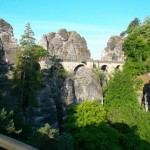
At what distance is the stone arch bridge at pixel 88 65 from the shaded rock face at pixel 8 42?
7500 mm

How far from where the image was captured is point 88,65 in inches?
2347

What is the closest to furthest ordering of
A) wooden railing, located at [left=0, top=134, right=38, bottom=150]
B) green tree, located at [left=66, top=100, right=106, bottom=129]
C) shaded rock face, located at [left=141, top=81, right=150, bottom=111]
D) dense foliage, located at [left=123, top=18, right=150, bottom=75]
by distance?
wooden railing, located at [left=0, top=134, right=38, bottom=150] < green tree, located at [left=66, top=100, right=106, bottom=129] < shaded rock face, located at [left=141, top=81, right=150, bottom=111] < dense foliage, located at [left=123, top=18, right=150, bottom=75]

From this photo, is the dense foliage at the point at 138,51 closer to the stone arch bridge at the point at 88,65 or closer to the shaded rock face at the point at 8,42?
the stone arch bridge at the point at 88,65

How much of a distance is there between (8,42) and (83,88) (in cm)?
1612

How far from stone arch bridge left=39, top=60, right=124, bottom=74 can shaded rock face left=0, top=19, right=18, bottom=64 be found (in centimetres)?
750

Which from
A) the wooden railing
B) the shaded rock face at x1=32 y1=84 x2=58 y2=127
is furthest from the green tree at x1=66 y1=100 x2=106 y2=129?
the wooden railing

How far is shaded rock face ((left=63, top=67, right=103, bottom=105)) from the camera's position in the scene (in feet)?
161

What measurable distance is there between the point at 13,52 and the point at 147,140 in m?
24.8

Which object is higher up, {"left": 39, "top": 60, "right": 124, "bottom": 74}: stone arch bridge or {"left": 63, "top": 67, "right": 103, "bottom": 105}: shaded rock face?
{"left": 39, "top": 60, "right": 124, "bottom": 74}: stone arch bridge

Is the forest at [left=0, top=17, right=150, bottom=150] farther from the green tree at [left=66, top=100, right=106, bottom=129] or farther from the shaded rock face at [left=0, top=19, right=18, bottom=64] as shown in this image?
the shaded rock face at [left=0, top=19, right=18, bottom=64]

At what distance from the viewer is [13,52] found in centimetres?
4444

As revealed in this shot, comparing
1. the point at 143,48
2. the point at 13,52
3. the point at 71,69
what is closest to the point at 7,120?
the point at 13,52

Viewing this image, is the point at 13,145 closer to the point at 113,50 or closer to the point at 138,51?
the point at 138,51

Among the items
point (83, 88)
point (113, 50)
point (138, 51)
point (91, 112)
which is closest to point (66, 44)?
point (113, 50)
